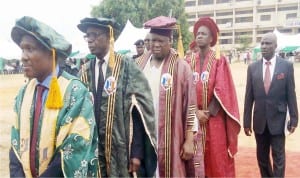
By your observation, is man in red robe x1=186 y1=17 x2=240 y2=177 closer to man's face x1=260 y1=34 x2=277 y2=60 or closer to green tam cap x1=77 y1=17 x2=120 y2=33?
man's face x1=260 y1=34 x2=277 y2=60

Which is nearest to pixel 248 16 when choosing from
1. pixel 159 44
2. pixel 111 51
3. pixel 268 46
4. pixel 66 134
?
pixel 268 46

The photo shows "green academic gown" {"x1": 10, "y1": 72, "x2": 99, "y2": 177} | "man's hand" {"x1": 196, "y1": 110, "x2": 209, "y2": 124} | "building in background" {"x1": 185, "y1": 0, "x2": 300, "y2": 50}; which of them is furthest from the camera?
"building in background" {"x1": 185, "y1": 0, "x2": 300, "y2": 50}

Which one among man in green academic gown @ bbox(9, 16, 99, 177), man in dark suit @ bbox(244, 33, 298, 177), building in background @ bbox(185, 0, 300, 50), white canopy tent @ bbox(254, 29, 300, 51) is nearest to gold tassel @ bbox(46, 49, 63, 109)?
man in green academic gown @ bbox(9, 16, 99, 177)

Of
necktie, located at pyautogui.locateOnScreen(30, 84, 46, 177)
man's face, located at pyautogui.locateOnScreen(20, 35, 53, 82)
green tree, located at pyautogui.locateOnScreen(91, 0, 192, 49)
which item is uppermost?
green tree, located at pyautogui.locateOnScreen(91, 0, 192, 49)

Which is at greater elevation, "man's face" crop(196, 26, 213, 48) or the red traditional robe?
"man's face" crop(196, 26, 213, 48)

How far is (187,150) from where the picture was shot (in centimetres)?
370

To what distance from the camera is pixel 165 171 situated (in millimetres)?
3812

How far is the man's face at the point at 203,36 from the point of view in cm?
466

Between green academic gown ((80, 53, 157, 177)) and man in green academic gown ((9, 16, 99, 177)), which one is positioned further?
green academic gown ((80, 53, 157, 177))

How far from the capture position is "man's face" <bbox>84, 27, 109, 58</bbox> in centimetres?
317

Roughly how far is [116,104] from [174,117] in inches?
31.4

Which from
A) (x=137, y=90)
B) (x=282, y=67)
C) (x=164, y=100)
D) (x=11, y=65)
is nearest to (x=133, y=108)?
(x=137, y=90)

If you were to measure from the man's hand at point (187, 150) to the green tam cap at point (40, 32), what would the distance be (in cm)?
172

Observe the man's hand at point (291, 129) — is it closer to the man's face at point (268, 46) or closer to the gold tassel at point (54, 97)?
the man's face at point (268, 46)
